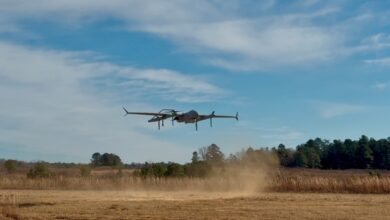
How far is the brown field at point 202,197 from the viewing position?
38.0 m

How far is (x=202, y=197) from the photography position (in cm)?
6144

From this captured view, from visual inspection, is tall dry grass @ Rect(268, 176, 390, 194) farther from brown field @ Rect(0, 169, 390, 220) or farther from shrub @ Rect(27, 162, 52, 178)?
shrub @ Rect(27, 162, 52, 178)

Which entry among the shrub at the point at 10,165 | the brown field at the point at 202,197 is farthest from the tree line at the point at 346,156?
the brown field at the point at 202,197

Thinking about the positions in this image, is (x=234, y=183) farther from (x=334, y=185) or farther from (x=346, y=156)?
(x=346, y=156)

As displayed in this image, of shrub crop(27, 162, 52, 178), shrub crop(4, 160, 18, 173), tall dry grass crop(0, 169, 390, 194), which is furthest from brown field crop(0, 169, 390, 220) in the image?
shrub crop(4, 160, 18, 173)

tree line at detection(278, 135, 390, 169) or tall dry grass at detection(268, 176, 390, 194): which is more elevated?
tree line at detection(278, 135, 390, 169)

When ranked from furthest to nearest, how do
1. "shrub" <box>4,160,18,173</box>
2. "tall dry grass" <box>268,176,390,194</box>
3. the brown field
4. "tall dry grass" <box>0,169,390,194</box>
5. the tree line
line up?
the tree line → "shrub" <box>4,160,18,173</box> → "tall dry grass" <box>0,169,390,194</box> → "tall dry grass" <box>268,176,390,194</box> → the brown field

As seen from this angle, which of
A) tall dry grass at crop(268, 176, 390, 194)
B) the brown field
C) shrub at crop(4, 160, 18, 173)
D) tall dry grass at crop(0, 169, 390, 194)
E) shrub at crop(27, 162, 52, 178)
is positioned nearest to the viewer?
the brown field

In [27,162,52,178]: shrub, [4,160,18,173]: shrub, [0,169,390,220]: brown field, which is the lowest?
[0,169,390,220]: brown field

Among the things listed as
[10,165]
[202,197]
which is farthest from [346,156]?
[202,197]

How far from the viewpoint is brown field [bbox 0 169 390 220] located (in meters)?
38.0

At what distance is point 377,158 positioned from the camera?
15062 cm

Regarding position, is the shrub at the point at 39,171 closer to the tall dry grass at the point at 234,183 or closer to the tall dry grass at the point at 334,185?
the tall dry grass at the point at 234,183

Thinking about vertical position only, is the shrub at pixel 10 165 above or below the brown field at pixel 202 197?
above
